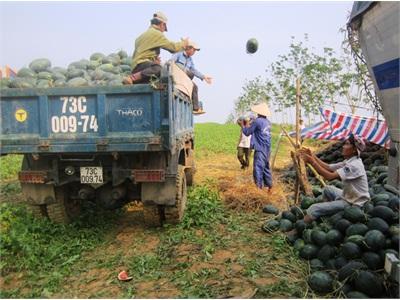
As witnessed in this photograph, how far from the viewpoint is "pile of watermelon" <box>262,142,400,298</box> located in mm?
3682

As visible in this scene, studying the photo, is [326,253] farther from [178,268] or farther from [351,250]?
[178,268]

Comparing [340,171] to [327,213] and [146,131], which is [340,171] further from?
[146,131]

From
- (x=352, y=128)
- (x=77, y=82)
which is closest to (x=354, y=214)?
(x=77, y=82)

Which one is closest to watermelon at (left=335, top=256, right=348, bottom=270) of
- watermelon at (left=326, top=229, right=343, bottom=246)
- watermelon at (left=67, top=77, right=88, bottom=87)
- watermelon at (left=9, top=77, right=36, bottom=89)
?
watermelon at (left=326, top=229, right=343, bottom=246)

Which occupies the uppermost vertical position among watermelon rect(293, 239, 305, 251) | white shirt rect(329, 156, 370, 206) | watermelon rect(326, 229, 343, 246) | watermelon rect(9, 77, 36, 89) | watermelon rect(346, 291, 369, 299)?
watermelon rect(9, 77, 36, 89)

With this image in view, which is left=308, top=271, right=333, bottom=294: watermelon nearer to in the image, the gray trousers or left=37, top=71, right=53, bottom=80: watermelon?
the gray trousers

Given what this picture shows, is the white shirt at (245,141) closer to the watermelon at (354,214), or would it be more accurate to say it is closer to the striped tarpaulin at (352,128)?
the striped tarpaulin at (352,128)

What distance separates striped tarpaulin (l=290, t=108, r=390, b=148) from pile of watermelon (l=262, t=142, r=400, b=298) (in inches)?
171

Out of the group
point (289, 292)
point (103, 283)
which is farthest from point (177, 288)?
point (289, 292)

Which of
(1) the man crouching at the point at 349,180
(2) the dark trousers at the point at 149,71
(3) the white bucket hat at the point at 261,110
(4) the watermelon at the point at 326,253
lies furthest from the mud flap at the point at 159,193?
(3) the white bucket hat at the point at 261,110

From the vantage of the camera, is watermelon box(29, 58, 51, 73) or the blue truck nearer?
the blue truck

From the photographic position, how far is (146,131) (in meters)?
5.00

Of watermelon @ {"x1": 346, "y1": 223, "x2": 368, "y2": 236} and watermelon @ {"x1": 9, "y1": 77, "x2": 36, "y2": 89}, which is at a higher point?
watermelon @ {"x1": 9, "y1": 77, "x2": 36, "y2": 89}

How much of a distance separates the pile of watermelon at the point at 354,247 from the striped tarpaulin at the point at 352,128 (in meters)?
4.33
